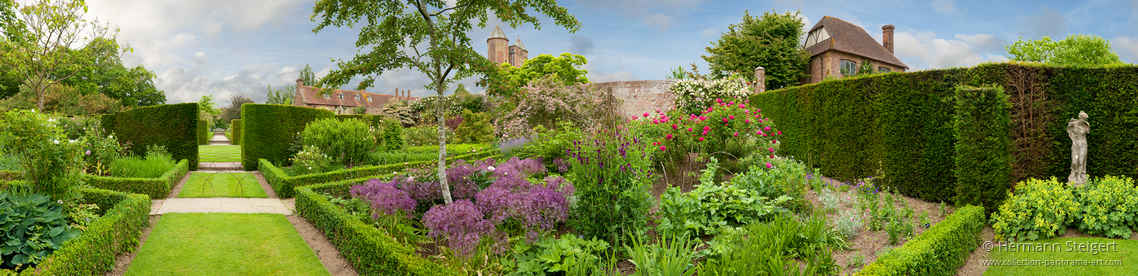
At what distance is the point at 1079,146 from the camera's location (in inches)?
214

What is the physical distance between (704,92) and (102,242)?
1692cm

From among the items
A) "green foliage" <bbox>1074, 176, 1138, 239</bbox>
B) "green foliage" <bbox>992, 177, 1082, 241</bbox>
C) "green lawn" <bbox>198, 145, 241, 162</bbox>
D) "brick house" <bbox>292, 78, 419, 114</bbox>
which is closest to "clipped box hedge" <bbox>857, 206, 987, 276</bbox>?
"green foliage" <bbox>992, 177, 1082, 241</bbox>

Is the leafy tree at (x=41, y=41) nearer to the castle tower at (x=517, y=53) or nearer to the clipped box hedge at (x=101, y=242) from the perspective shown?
the clipped box hedge at (x=101, y=242)

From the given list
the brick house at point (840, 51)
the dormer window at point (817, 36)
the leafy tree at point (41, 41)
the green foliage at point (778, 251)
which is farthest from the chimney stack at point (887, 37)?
the leafy tree at point (41, 41)

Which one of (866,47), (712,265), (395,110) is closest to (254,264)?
(712,265)

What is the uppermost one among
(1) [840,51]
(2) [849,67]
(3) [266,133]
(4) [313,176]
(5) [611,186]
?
(1) [840,51]

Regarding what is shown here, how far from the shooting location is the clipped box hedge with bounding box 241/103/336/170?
36.8ft

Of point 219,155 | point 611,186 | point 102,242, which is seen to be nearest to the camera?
point 611,186

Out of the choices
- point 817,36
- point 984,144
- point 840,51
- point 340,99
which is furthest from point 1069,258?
point 340,99

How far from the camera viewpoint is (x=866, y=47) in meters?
25.8

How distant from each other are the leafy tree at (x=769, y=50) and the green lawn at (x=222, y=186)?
20103 millimetres

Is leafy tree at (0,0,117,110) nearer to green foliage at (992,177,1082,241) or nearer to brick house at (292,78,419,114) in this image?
green foliage at (992,177,1082,241)

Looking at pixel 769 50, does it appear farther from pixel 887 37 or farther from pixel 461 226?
pixel 461 226

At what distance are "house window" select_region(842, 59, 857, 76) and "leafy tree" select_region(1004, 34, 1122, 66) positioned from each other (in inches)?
235
